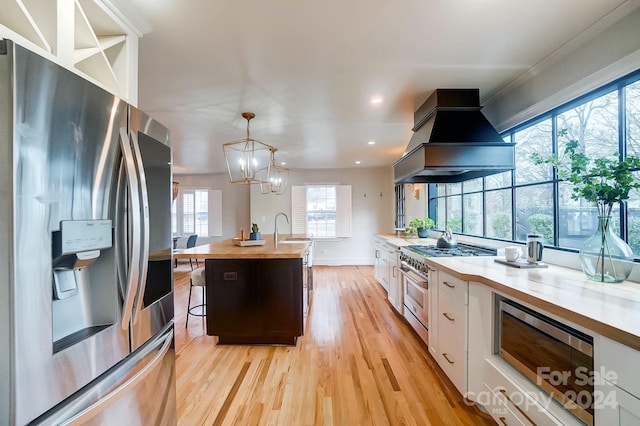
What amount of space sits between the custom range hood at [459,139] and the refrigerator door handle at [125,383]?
231cm

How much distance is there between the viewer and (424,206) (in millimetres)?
4902

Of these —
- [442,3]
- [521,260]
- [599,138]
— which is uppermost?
[442,3]

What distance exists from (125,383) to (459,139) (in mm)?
2747

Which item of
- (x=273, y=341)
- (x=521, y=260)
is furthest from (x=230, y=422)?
(x=521, y=260)

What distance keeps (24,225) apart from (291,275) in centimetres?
215

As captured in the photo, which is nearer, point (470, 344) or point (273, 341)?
point (470, 344)

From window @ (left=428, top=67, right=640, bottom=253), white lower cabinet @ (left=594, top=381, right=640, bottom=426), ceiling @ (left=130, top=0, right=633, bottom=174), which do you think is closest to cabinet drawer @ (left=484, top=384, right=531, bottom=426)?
white lower cabinet @ (left=594, top=381, right=640, bottom=426)

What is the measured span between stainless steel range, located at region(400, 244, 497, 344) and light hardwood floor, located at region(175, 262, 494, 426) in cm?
22

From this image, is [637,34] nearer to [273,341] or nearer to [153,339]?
[153,339]

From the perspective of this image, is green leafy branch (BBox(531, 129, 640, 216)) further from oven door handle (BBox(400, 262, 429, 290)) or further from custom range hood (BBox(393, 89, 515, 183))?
oven door handle (BBox(400, 262, 429, 290))

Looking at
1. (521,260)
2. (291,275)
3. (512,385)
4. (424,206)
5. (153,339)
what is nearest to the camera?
(153,339)

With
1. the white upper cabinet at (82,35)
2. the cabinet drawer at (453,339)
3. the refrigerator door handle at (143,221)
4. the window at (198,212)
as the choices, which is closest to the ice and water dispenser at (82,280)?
the refrigerator door handle at (143,221)

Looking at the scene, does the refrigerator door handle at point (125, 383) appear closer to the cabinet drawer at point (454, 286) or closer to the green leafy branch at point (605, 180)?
the cabinet drawer at point (454, 286)

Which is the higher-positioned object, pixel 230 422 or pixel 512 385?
pixel 512 385
